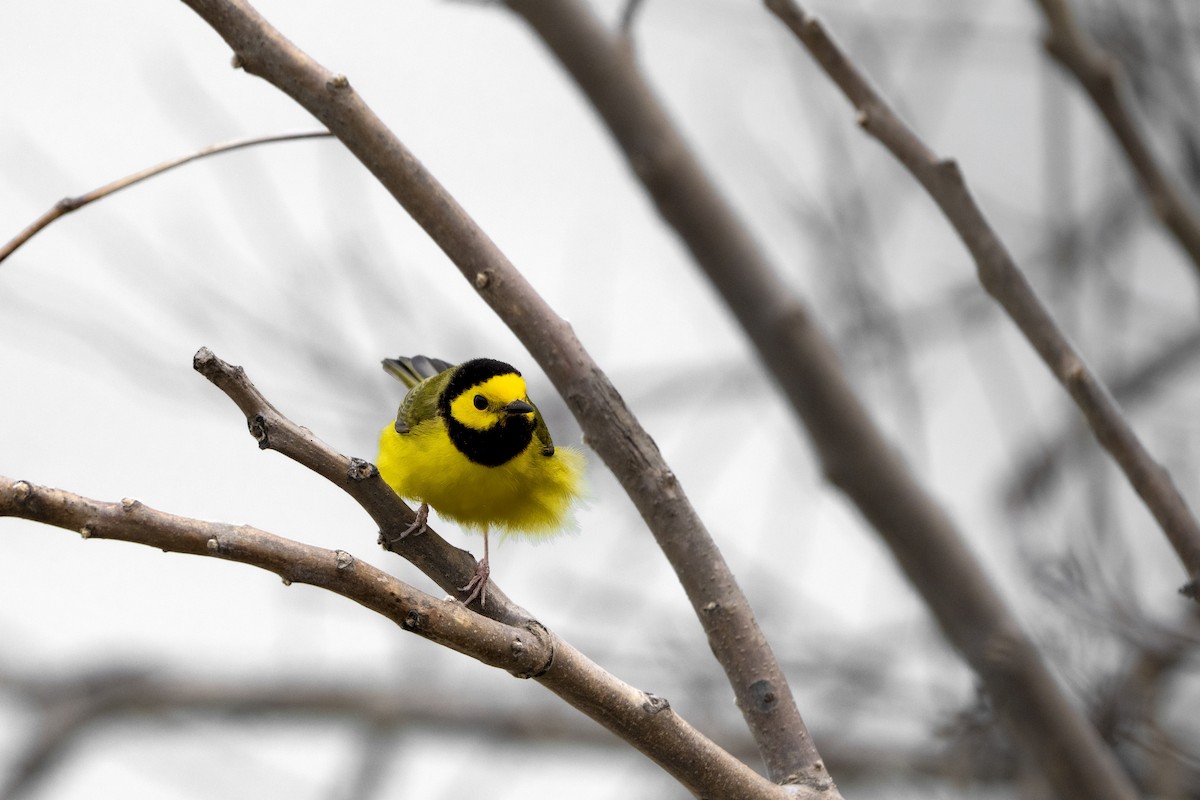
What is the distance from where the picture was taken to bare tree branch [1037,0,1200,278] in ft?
5.06

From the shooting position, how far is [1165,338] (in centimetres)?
325

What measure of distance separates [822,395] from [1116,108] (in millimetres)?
682

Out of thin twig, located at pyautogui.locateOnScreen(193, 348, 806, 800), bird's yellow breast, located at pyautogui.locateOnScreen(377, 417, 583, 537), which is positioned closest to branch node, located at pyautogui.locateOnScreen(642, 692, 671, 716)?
thin twig, located at pyautogui.locateOnScreen(193, 348, 806, 800)

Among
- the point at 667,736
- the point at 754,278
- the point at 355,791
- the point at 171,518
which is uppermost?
the point at 754,278

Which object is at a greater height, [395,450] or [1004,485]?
[1004,485]

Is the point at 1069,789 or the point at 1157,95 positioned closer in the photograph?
the point at 1069,789

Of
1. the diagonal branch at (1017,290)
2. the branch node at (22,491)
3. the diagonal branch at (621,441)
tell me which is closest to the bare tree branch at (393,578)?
the branch node at (22,491)

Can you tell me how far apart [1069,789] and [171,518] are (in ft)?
5.34

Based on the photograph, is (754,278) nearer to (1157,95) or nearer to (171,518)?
(1157,95)

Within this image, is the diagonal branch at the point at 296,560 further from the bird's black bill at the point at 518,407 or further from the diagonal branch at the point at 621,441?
the bird's black bill at the point at 518,407

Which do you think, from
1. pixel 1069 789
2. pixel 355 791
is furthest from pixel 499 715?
pixel 1069 789

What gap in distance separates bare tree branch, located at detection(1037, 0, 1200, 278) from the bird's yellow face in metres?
1.08

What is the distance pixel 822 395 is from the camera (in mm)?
2045

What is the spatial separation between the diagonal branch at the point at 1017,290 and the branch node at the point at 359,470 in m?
0.75
